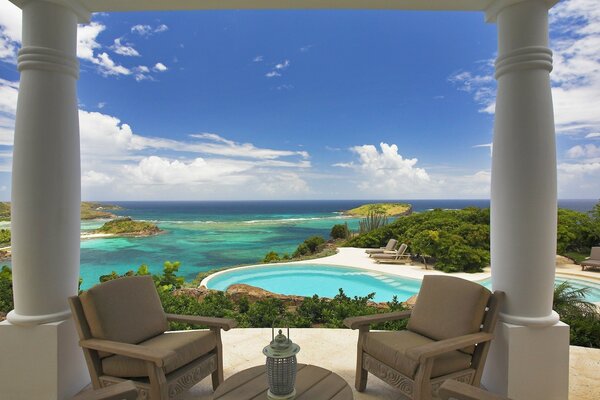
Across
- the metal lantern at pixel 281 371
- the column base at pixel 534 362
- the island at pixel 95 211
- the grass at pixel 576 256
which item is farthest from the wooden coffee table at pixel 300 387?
the island at pixel 95 211

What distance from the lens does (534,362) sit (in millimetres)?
2229

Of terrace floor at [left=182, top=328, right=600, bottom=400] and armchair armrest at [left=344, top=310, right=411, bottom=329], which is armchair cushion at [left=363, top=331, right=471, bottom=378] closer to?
armchair armrest at [left=344, top=310, right=411, bottom=329]

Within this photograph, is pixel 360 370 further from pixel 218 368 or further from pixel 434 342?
pixel 218 368

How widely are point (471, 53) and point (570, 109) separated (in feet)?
57.6

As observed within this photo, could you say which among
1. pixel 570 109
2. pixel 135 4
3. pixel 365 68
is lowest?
pixel 135 4

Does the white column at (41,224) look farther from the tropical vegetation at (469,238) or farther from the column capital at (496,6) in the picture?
the tropical vegetation at (469,238)

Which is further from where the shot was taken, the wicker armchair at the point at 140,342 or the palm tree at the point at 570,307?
the palm tree at the point at 570,307

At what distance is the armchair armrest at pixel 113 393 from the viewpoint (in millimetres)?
1446

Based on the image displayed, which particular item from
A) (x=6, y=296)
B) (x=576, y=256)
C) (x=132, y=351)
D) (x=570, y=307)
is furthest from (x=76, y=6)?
(x=576, y=256)

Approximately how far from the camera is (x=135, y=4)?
251 cm

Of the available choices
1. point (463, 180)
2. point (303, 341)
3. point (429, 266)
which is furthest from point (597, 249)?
point (463, 180)

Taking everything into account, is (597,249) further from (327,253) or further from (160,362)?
(160,362)

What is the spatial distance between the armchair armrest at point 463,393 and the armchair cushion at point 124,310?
1.77m

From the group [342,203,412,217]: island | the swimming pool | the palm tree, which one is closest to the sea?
[342,203,412,217]: island
